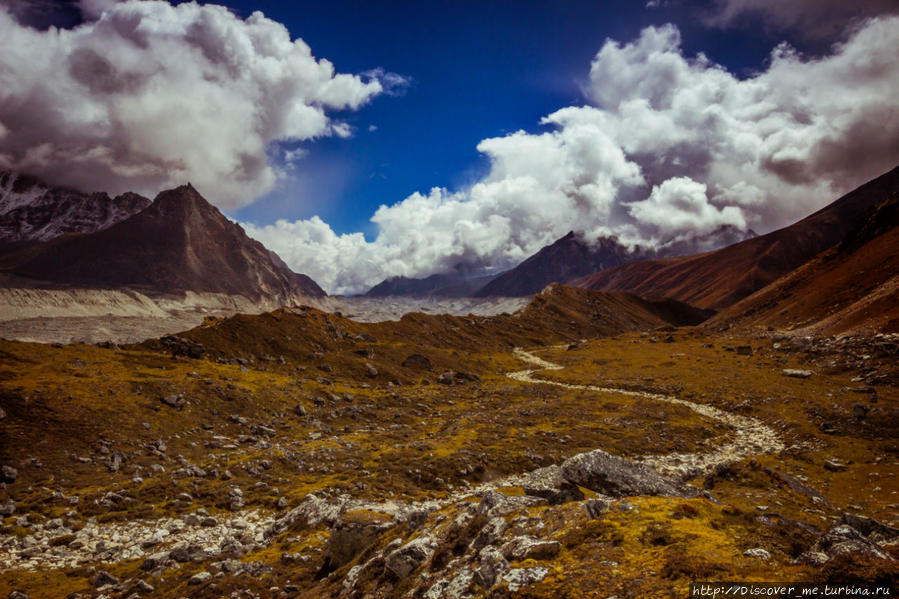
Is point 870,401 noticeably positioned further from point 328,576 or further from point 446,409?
point 328,576

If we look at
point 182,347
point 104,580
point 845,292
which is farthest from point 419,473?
point 845,292

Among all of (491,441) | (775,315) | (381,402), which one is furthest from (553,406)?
(775,315)

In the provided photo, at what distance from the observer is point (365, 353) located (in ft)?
293

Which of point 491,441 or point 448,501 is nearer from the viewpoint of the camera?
point 448,501

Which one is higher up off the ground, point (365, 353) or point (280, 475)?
point (365, 353)

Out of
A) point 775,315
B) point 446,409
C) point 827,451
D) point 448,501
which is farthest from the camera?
point 775,315

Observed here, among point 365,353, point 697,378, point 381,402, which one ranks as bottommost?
point 697,378

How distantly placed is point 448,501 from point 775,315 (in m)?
154

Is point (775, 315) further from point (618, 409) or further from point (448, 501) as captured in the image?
point (448, 501)

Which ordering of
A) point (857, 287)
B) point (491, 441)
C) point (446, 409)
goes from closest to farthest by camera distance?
point (491, 441), point (446, 409), point (857, 287)

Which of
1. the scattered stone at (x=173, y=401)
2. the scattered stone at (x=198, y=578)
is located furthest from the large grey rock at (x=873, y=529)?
the scattered stone at (x=173, y=401)

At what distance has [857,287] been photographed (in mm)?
111125

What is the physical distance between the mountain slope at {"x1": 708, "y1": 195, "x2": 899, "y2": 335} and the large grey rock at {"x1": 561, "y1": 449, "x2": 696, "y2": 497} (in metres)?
91.1

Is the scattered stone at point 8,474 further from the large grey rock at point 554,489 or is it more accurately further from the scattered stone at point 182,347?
the scattered stone at point 182,347
